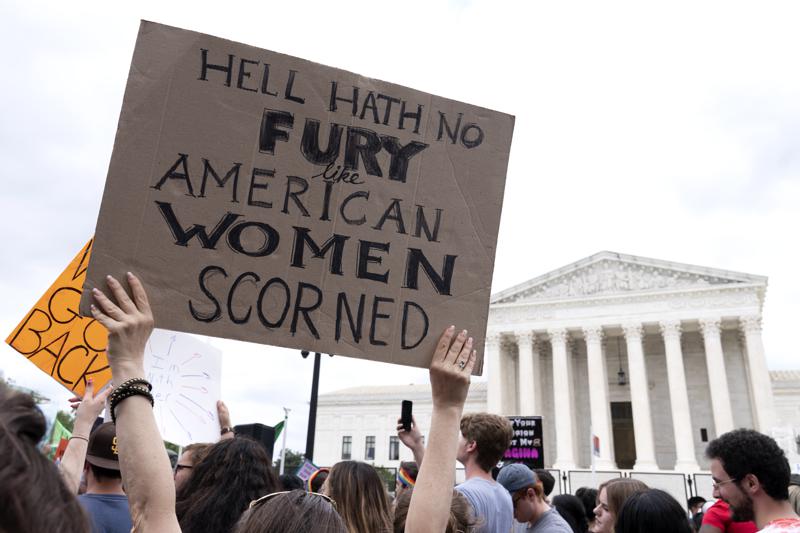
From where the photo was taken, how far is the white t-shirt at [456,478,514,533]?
3816mm

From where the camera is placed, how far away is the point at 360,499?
9.87ft

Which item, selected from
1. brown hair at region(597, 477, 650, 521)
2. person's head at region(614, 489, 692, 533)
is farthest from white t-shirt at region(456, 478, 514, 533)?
brown hair at region(597, 477, 650, 521)

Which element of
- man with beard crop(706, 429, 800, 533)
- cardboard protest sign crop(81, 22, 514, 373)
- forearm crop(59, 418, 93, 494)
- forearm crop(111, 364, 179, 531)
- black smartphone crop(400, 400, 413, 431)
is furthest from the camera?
man with beard crop(706, 429, 800, 533)

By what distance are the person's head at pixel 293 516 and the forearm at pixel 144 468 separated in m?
0.22

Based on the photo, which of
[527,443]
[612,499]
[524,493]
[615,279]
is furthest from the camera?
[615,279]

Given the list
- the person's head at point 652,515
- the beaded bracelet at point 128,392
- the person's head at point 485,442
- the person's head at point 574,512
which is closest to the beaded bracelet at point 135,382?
the beaded bracelet at point 128,392

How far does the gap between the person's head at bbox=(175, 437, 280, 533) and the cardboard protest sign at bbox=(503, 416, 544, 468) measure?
965 centimetres

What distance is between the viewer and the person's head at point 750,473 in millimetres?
3180

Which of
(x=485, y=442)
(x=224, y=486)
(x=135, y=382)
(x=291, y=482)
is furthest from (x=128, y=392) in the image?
(x=291, y=482)

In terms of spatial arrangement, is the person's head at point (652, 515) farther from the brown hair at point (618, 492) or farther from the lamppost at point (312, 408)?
the lamppost at point (312, 408)

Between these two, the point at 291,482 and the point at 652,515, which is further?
the point at 291,482

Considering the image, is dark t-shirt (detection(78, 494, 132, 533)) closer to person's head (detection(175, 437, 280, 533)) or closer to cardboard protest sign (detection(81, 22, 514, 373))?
person's head (detection(175, 437, 280, 533))

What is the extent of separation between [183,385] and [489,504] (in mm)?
2248

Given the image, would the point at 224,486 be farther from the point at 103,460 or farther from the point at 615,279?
the point at 615,279
